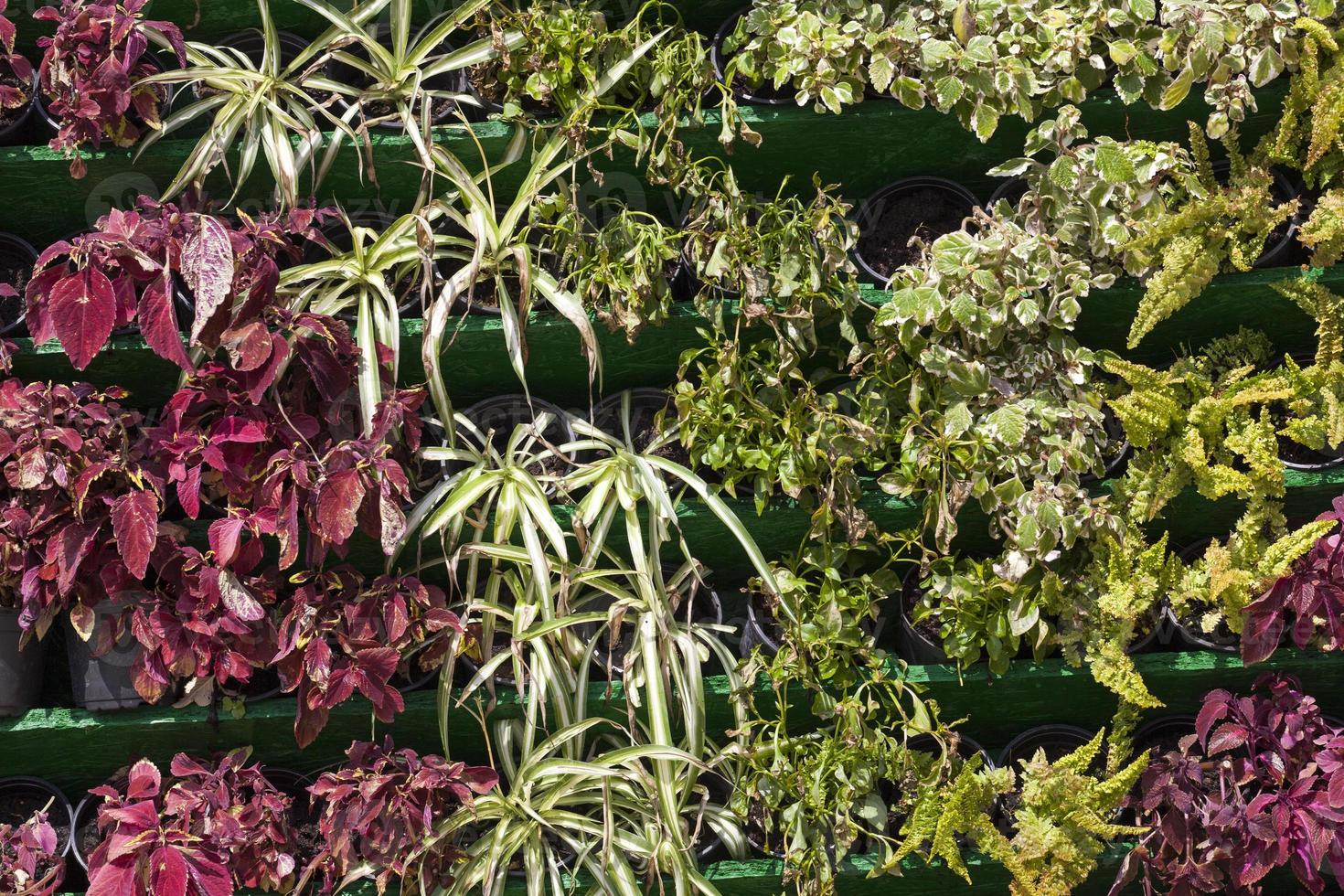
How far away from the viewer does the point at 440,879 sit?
196 centimetres

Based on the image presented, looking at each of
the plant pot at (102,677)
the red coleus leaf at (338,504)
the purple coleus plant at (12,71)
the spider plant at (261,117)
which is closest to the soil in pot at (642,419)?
the red coleus leaf at (338,504)

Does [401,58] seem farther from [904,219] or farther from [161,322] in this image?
[904,219]

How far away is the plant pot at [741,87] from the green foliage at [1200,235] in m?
0.61

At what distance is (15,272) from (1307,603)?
2.19 m

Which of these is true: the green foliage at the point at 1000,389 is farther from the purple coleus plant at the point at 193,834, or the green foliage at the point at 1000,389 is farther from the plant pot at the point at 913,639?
the purple coleus plant at the point at 193,834

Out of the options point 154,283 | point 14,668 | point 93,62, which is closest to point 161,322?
point 154,283

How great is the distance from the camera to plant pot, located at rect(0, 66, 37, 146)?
206cm

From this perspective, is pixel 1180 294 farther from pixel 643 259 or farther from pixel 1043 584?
pixel 643 259

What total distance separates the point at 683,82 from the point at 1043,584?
98 cm

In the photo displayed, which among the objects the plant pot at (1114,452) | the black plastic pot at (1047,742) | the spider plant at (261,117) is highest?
the spider plant at (261,117)

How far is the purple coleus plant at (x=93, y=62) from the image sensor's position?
6.20ft

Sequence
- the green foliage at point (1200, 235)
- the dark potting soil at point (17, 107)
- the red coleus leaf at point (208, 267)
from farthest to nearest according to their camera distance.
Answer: the dark potting soil at point (17, 107) < the green foliage at point (1200, 235) < the red coleus leaf at point (208, 267)

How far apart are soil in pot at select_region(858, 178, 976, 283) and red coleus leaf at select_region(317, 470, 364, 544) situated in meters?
0.94

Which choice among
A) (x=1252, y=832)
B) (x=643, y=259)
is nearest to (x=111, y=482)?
(x=643, y=259)
